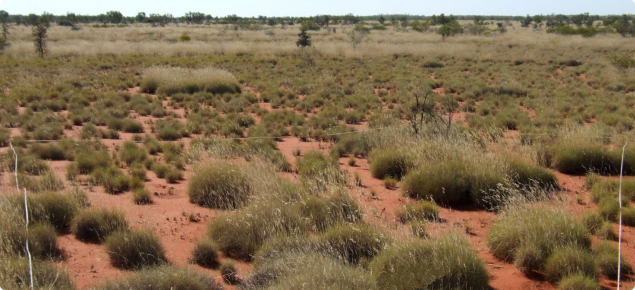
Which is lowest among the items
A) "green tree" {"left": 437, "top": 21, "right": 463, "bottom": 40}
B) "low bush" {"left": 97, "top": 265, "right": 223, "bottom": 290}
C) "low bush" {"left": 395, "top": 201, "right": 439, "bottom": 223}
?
"low bush" {"left": 395, "top": 201, "right": 439, "bottom": 223}

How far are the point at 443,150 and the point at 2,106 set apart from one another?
15.8 meters

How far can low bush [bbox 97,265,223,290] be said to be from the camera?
17.9 feet

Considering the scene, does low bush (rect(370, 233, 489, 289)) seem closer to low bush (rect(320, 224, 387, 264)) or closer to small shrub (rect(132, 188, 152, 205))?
low bush (rect(320, 224, 387, 264))

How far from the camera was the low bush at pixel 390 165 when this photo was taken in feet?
35.6

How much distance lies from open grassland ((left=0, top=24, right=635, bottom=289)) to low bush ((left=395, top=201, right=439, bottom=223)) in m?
0.05

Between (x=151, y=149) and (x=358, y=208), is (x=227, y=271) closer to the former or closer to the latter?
(x=358, y=208)

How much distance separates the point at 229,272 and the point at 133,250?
4.27 feet

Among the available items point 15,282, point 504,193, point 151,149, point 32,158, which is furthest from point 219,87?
point 15,282

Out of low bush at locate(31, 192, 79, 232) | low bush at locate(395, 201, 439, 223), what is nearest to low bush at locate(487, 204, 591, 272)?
low bush at locate(395, 201, 439, 223)

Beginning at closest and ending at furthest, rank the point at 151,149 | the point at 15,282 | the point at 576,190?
the point at 15,282, the point at 576,190, the point at 151,149

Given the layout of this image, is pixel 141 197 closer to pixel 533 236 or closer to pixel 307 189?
pixel 307 189

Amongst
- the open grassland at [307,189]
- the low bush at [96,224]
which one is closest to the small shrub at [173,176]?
the open grassland at [307,189]

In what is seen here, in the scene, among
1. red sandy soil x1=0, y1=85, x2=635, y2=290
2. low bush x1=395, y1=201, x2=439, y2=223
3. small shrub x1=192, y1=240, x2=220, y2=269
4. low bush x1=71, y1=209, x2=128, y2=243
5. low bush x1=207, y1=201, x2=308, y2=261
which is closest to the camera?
red sandy soil x1=0, y1=85, x2=635, y2=290

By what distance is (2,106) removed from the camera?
18141 millimetres
